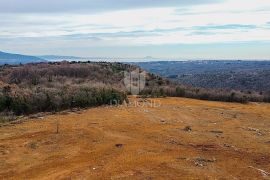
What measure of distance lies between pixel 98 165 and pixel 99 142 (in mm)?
2707

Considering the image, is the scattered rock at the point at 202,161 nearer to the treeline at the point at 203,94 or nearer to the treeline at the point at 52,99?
the treeline at the point at 52,99

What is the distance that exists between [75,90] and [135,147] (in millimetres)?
10185

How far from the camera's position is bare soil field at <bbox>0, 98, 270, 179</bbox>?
1084 cm

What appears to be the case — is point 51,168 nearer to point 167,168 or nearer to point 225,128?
point 167,168

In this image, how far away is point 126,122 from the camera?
17688mm

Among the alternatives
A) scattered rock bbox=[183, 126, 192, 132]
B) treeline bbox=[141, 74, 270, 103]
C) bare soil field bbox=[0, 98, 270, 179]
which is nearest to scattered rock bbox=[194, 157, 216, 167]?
bare soil field bbox=[0, 98, 270, 179]

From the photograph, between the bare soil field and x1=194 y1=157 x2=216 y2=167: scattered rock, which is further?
x1=194 y1=157 x2=216 y2=167: scattered rock

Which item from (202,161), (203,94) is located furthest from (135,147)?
(203,94)

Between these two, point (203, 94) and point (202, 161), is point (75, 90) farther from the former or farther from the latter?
point (202, 161)

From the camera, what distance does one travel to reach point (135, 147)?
13.3m

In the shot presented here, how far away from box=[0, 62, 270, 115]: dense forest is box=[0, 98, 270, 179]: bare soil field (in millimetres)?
1615

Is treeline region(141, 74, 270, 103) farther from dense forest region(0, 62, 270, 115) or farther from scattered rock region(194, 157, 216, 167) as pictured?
scattered rock region(194, 157, 216, 167)

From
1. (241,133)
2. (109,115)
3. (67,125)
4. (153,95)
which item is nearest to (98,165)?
(67,125)

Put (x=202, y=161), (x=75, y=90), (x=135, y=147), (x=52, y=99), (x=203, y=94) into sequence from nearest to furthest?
(x=202, y=161) → (x=135, y=147) → (x=52, y=99) → (x=75, y=90) → (x=203, y=94)
